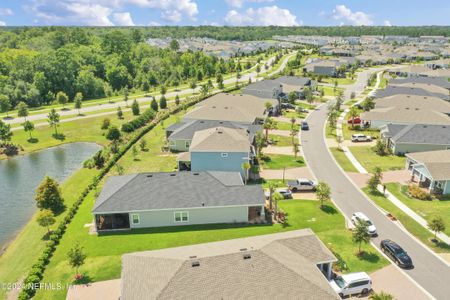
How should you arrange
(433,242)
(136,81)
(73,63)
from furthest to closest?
(136,81) < (73,63) < (433,242)

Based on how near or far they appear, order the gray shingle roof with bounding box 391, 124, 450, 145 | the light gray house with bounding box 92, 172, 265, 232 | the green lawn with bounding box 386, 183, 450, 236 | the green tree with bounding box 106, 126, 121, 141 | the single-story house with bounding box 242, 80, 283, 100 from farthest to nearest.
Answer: the single-story house with bounding box 242, 80, 283, 100, the green tree with bounding box 106, 126, 121, 141, the gray shingle roof with bounding box 391, 124, 450, 145, the green lawn with bounding box 386, 183, 450, 236, the light gray house with bounding box 92, 172, 265, 232

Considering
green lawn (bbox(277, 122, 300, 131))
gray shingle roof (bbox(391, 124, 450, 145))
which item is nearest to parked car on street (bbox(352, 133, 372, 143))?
gray shingle roof (bbox(391, 124, 450, 145))

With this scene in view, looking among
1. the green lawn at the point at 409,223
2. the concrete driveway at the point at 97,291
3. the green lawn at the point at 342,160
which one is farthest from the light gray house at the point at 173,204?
the green lawn at the point at 342,160

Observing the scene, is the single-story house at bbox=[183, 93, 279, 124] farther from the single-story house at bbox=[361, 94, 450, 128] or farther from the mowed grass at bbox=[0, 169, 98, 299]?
the mowed grass at bbox=[0, 169, 98, 299]

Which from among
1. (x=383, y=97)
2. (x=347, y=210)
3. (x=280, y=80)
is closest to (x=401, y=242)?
(x=347, y=210)

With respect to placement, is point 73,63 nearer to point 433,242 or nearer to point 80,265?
point 80,265
